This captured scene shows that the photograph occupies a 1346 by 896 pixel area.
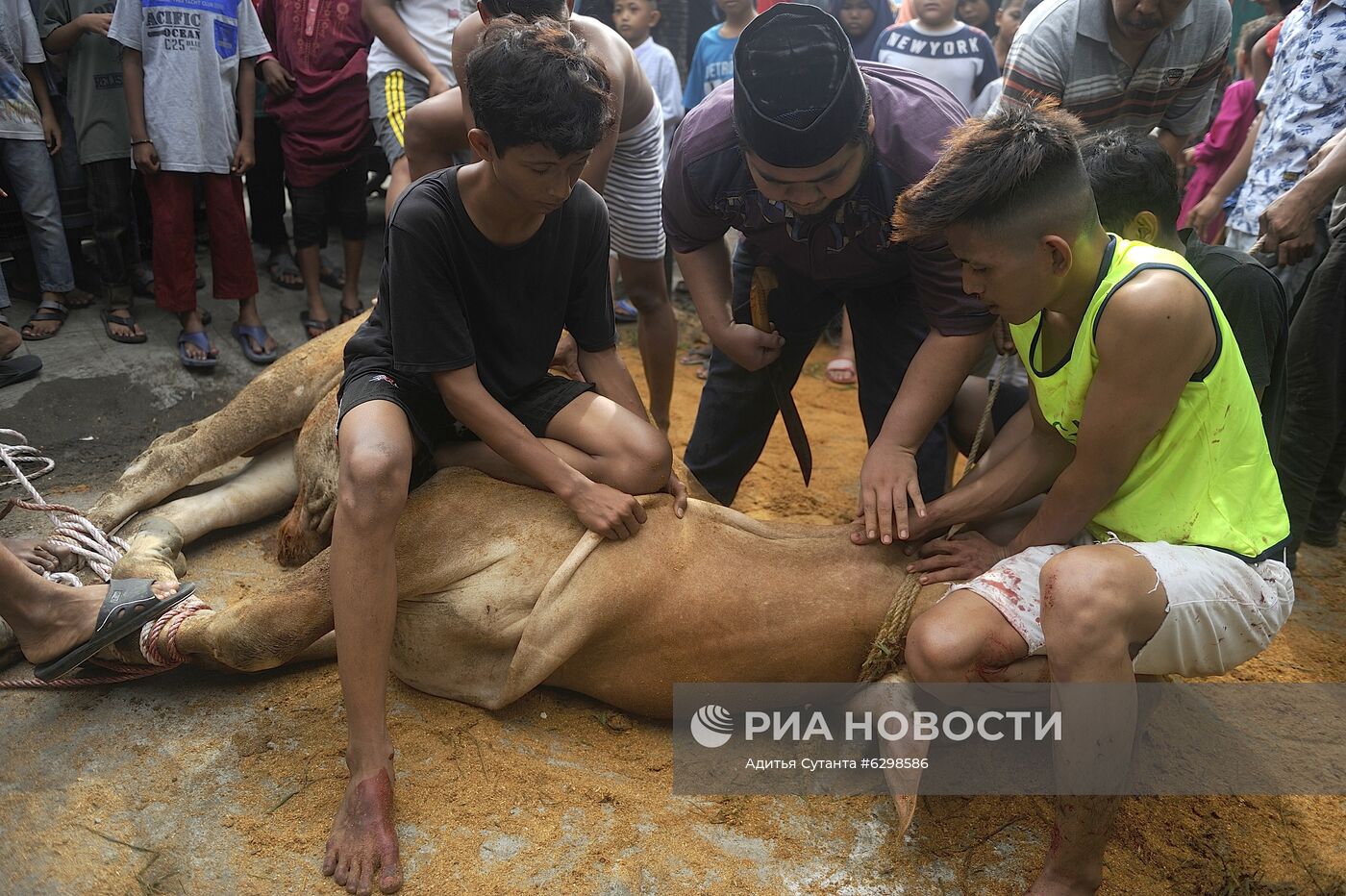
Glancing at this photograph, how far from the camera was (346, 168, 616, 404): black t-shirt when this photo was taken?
2.39 meters

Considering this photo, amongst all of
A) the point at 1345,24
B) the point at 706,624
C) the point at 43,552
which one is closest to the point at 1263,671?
the point at 706,624

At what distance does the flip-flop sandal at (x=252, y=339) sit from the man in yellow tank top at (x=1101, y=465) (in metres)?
3.67

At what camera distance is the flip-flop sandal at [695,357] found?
6230 mm

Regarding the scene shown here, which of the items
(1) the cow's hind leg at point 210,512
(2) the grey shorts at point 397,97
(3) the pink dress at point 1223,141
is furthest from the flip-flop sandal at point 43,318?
(3) the pink dress at point 1223,141

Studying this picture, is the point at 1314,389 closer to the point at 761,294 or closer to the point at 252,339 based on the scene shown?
the point at 761,294

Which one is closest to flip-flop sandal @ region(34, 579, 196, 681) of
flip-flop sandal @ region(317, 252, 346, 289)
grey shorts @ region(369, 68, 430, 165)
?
grey shorts @ region(369, 68, 430, 165)

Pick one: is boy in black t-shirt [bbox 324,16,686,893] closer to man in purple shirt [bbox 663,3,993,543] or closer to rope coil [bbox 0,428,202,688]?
man in purple shirt [bbox 663,3,993,543]

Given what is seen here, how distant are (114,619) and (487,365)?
114cm

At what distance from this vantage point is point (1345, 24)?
3.57m

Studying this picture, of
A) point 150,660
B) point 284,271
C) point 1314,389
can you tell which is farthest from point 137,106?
point 1314,389

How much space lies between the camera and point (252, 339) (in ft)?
16.4

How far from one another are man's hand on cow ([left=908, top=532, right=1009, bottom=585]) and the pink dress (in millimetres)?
3617

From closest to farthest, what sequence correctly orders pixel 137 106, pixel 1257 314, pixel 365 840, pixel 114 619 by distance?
pixel 365 840, pixel 114 619, pixel 1257 314, pixel 137 106

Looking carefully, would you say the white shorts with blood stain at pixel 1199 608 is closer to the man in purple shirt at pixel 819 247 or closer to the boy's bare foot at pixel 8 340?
the man in purple shirt at pixel 819 247
